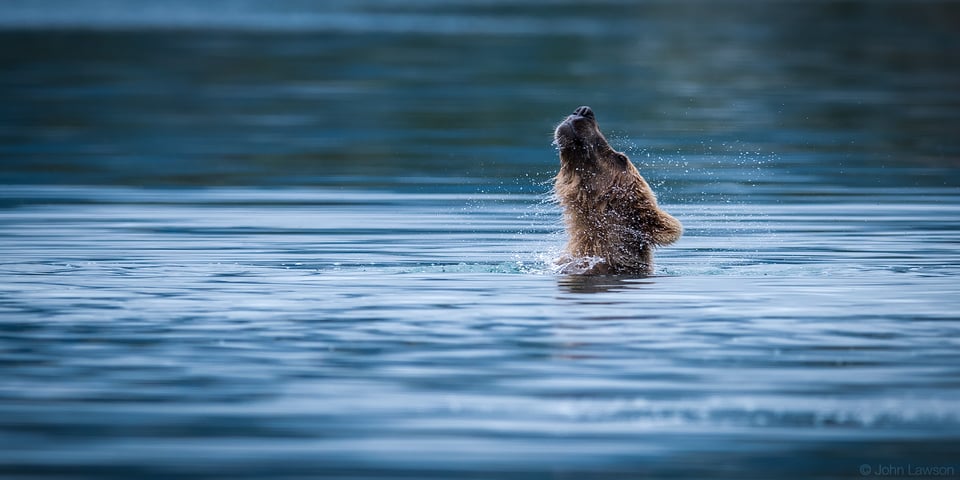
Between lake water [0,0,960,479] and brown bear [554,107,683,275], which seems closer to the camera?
lake water [0,0,960,479]

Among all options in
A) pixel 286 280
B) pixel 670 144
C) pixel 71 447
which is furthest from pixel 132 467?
pixel 670 144

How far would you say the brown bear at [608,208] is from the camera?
42.9ft

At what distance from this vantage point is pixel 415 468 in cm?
766

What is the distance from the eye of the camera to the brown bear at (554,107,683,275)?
1309 cm

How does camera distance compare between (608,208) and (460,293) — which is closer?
(460,293)

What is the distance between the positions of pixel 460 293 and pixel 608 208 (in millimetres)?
1644

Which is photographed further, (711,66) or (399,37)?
(399,37)

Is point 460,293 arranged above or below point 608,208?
below

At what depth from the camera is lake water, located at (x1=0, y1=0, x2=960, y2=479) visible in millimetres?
8086

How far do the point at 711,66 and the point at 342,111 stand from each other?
1216 centimetres

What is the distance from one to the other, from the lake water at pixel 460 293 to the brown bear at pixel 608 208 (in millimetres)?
260

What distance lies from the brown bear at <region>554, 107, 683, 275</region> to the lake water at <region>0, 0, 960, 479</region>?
0.85 ft

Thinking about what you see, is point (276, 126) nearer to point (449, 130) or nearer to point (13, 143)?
point (449, 130)

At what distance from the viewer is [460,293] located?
39.2 feet
